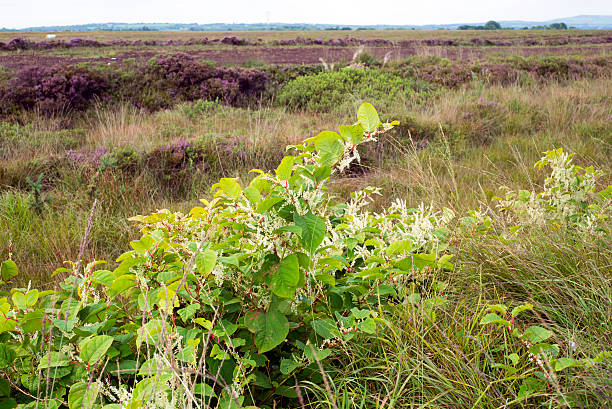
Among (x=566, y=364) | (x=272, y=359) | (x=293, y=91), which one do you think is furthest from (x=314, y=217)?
(x=293, y=91)

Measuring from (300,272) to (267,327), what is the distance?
258 millimetres

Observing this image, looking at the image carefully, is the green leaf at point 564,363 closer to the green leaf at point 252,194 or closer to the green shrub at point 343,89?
the green leaf at point 252,194

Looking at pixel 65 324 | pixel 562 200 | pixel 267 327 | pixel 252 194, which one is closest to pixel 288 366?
pixel 267 327

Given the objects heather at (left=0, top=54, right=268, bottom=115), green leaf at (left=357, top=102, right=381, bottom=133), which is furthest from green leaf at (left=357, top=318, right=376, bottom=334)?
heather at (left=0, top=54, right=268, bottom=115)

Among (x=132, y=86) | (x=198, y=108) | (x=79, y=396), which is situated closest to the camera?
(x=79, y=396)

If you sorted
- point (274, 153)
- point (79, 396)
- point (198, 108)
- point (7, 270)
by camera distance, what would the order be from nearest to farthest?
point (79, 396) → point (7, 270) → point (274, 153) → point (198, 108)

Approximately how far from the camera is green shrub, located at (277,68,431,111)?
989 cm

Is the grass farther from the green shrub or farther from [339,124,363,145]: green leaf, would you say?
[339,124,363,145]: green leaf

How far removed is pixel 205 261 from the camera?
1.48 m

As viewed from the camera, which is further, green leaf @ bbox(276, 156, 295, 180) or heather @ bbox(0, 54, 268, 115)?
heather @ bbox(0, 54, 268, 115)

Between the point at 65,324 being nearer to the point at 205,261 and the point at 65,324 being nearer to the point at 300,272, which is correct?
the point at 205,261

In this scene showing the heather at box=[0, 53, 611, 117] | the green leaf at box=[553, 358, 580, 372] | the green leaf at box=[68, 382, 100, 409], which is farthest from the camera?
the heather at box=[0, 53, 611, 117]

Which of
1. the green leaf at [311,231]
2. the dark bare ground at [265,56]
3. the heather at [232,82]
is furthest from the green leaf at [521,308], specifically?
the dark bare ground at [265,56]

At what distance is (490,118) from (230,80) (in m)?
6.54
